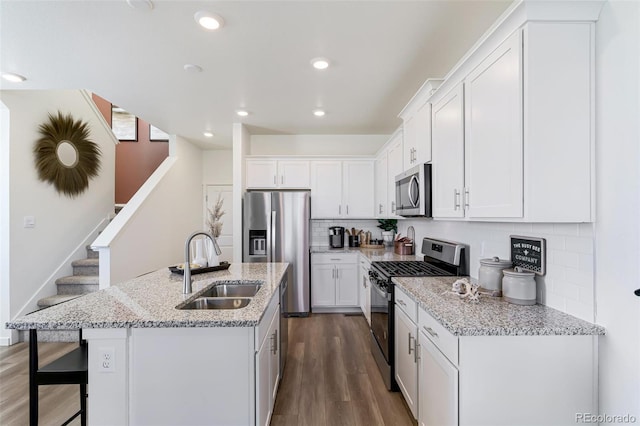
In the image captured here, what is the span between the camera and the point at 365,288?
370 cm

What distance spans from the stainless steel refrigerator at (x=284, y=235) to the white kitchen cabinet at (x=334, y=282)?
5.3 inches

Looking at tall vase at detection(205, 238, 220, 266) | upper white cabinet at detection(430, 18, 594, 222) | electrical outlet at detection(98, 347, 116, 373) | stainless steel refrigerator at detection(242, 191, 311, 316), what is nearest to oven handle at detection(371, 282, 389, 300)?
upper white cabinet at detection(430, 18, 594, 222)

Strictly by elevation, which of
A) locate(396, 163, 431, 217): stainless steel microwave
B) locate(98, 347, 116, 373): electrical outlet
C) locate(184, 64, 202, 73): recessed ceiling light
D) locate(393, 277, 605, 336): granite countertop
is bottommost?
locate(98, 347, 116, 373): electrical outlet

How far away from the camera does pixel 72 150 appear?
160 inches

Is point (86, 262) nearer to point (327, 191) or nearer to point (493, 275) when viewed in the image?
point (327, 191)

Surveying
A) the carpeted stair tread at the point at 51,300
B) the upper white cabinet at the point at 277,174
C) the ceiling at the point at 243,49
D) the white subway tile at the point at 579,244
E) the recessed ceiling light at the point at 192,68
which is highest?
the ceiling at the point at 243,49

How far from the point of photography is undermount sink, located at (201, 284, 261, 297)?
2189mm

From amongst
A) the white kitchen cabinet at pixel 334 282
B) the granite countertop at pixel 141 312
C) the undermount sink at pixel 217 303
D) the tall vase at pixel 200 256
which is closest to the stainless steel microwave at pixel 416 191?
the granite countertop at pixel 141 312

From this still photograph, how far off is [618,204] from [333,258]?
3.27m

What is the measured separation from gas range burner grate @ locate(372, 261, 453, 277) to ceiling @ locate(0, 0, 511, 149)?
1.76 m

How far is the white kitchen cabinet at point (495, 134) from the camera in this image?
1331mm

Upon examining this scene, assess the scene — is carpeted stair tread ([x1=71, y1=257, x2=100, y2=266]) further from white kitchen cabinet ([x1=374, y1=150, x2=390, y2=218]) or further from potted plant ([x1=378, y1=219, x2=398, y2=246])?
potted plant ([x1=378, y1=219, x2=398, y2=246])

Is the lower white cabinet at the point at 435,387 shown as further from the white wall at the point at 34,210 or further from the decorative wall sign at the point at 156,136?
the decorative wall sign at the point at 156,136

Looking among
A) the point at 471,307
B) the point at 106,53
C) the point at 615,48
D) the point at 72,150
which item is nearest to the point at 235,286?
the point at 471,307
